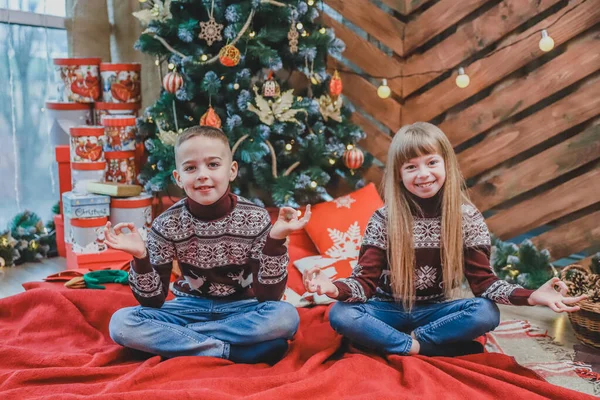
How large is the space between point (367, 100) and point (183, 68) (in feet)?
3.25

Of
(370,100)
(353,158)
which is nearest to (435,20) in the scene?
(370,100)

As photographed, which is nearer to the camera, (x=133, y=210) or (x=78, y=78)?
(x=133, y=210)

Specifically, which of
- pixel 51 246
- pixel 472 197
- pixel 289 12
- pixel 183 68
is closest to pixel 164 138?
pixel 183 68

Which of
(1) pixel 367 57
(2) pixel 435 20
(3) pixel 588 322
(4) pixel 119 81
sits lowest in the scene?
(3) pixel 588 322

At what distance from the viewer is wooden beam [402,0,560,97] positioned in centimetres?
271

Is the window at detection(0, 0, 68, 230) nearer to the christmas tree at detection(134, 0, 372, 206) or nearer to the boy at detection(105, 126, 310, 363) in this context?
the christmas tree at detection(134, 0, 372, 206)

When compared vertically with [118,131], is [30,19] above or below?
above

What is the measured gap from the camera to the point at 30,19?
306cm

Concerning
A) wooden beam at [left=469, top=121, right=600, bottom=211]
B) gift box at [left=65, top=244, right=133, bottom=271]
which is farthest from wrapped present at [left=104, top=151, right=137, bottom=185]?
wooden beam at [left=469, top=121, right=600, bottom=211]

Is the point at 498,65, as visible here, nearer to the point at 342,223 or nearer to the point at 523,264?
the point at 523,264

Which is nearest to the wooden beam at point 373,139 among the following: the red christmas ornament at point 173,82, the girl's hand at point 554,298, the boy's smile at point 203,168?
the red christmas ornament at point 173,82

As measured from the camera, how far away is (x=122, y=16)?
3.38 m

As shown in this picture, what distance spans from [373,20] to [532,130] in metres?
0.94

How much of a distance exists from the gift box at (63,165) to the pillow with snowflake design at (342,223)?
123 cm
